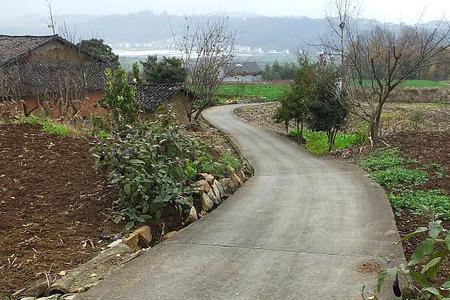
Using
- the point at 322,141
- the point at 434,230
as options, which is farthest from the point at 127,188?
the point at 322,141

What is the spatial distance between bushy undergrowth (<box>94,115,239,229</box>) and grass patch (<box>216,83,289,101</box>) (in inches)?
1620

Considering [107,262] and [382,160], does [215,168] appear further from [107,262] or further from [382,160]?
[382,160]

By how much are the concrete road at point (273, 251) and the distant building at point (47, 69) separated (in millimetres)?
13545

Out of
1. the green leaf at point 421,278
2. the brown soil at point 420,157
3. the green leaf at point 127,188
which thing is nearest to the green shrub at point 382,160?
the brown soil at point 420,157

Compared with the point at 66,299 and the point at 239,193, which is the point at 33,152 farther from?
the point at 66,299

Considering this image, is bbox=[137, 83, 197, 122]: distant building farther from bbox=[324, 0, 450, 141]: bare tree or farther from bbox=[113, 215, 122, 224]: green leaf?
bbox=[113, 215, 122, 224]: green leaf

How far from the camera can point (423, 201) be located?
718 cm

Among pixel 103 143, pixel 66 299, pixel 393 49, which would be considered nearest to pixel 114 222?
pixel 103 143

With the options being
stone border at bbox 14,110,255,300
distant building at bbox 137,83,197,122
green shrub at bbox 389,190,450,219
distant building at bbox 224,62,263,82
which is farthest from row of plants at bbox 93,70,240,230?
distant building at bbox 224,62,263,82

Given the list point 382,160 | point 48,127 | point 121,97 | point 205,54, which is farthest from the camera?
point 205,54

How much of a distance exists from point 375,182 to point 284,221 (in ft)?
11.6

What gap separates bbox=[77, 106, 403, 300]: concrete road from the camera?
165 inches

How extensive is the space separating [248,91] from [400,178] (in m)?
45.7

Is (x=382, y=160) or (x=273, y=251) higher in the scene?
(x=273, y=251)
